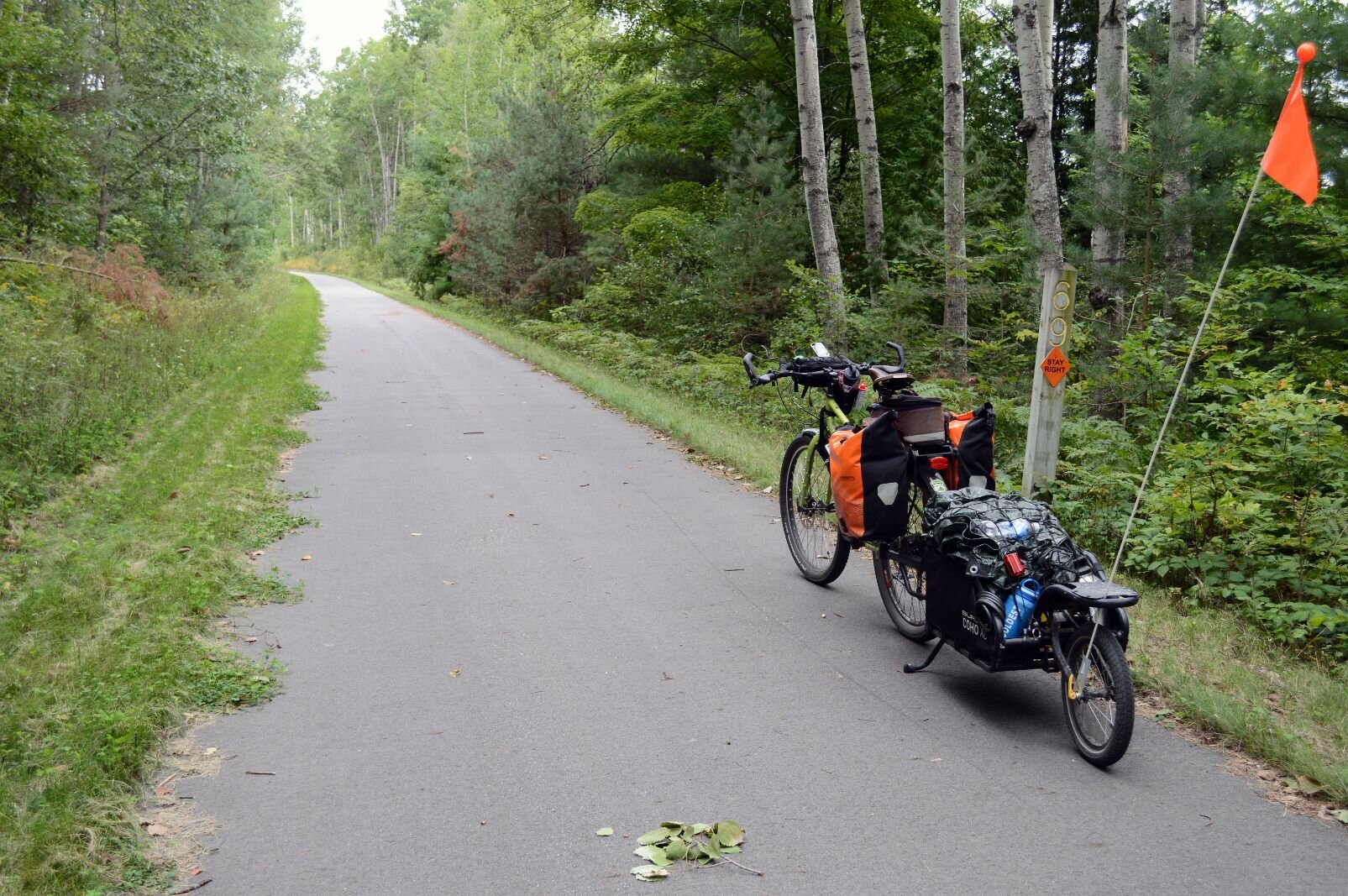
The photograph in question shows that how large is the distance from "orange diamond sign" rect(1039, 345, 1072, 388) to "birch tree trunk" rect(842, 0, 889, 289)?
9.24 m

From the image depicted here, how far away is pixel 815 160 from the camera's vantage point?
1530 centimetres

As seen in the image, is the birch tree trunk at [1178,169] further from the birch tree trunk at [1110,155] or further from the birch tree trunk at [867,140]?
the birch tree trunk at [867,140]

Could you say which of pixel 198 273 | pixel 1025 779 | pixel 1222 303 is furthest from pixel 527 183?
pixel 1025 779

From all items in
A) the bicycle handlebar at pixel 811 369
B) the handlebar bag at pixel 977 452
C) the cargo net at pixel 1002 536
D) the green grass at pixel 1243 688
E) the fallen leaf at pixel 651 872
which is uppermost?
the bicycle handlebar at pixel 811 369

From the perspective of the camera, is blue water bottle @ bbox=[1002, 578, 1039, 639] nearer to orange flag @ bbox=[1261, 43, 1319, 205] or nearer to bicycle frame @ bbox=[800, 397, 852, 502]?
bicycle frame @ bbox=[800, 397, 852, 502]

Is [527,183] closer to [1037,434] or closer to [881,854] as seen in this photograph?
[1037,434]

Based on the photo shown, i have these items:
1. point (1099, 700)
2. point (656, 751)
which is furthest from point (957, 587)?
point (656, 751)

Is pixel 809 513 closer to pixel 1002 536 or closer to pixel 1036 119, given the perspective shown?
pixel 1002 536

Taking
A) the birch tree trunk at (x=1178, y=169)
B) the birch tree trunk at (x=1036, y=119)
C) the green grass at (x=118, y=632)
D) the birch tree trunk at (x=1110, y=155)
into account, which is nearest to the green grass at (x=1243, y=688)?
the birch tree trunk at (x=1178, y=169)

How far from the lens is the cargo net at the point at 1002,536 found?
4562 millimetres

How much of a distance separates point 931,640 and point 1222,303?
4629 millimetres

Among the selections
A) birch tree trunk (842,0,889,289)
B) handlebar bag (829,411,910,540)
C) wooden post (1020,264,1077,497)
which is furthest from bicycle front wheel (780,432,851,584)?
birch tree trunk (842,0,889,289)

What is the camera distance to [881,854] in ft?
11.7

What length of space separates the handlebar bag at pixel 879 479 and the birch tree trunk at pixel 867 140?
10990 millimetres
